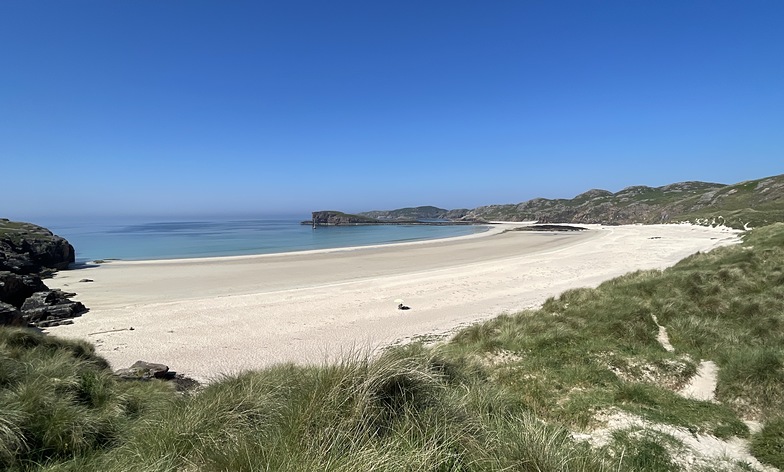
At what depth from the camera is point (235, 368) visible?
966 cm

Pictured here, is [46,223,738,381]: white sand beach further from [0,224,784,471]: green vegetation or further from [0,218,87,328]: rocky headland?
[0,224,784,471]: green vegetation

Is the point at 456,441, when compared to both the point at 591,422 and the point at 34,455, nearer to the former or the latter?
the point at 591,422

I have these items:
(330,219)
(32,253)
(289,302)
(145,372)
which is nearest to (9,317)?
(145,372)

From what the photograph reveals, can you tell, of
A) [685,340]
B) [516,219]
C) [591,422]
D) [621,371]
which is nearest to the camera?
[591,422]

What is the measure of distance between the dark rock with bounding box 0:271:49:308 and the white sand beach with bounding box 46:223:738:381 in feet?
8.29

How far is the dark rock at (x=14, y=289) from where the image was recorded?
49.5 ft

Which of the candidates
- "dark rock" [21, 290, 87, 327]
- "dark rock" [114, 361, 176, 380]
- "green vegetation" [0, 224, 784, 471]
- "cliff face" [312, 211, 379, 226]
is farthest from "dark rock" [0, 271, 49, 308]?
"cliff face" [312, 211, 379, 226]

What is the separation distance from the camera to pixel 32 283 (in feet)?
57.7

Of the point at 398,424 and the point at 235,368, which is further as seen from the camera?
the point at 235,368

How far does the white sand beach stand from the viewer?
11594 mm

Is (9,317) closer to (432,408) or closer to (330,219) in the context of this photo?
(432,408)

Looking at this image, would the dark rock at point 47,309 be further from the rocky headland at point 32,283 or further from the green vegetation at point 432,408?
the green vegetation at point 432,408

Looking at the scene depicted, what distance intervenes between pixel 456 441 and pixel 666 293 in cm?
1095

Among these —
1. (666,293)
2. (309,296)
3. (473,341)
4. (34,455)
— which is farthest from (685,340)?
(309,296)
